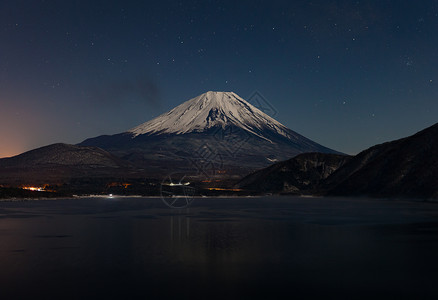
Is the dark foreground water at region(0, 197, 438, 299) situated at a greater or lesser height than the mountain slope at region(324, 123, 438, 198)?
lesser

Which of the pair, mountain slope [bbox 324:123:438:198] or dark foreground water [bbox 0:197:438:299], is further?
mountain slope [bbox 324:123:438:198]

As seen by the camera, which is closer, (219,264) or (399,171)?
(219,264)

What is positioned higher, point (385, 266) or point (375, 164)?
point (375, 164)

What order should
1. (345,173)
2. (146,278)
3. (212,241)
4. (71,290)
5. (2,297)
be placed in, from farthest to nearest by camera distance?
(345,173) → (212,241) → (146,278) → (71,290) → (2,297)

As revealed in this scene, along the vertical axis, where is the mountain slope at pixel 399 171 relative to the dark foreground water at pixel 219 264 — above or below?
above

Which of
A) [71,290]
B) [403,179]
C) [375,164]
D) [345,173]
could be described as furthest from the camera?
[345,173]

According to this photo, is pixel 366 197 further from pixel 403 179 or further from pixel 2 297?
pixel 2 297

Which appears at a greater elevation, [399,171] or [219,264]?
[399,171]

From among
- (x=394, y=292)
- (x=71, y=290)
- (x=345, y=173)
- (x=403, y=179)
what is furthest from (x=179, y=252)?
(x=345, y=173)
